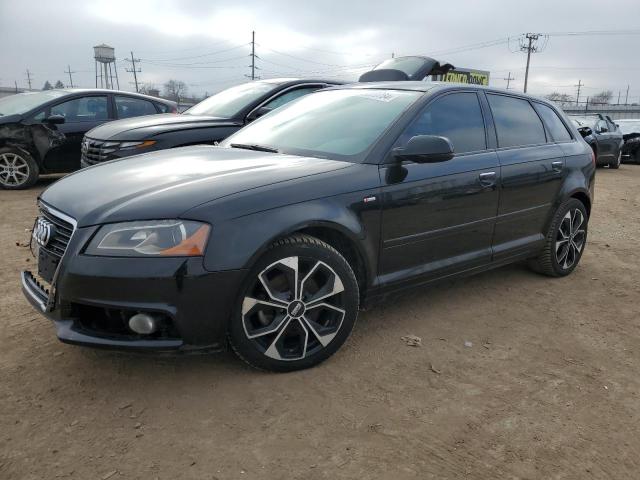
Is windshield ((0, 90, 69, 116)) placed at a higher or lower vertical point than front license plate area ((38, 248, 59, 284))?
higher

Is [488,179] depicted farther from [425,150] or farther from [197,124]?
[197,124]

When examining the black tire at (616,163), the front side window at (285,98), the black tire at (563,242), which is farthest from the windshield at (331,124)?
the black tire at (616,163)

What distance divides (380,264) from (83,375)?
166 cm

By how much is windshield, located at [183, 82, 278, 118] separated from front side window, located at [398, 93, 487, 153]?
3.31 meters

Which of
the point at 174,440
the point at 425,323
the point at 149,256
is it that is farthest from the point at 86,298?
the point at 425,323

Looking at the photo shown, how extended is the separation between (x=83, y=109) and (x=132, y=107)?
26.7 inches

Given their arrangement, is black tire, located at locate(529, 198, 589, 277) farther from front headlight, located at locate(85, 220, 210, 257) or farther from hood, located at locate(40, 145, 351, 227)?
front headlight, located at locate(85, 220, 210, 257)

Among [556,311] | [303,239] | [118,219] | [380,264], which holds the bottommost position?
[556,311]

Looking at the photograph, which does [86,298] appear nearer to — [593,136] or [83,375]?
[83,375]

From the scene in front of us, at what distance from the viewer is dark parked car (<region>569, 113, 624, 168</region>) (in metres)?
14.4

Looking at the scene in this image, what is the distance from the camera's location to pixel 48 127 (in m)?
7.51

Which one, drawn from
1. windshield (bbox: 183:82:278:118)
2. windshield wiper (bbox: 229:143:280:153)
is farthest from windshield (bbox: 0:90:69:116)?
windshield wiper (bbox: 229:143:280:153)

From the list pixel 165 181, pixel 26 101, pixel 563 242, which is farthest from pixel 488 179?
pixel 26 101

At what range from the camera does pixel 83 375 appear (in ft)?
8.80
